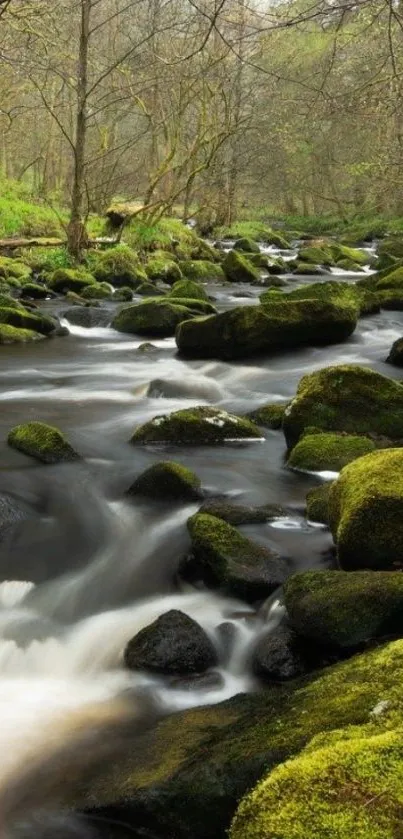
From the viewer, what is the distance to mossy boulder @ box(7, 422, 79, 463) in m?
5.94

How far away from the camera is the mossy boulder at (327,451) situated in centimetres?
569

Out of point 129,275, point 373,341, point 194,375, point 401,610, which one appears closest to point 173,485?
point 401,610

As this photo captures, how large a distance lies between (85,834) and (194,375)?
268 inches

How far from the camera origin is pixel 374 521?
3744mm

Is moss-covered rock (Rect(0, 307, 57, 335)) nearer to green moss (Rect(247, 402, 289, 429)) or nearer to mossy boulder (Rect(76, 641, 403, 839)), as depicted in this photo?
green moss (Rect(247, 402, 289, 429))

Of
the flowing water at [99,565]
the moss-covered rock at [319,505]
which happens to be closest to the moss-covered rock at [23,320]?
the flowing water at [99,565]

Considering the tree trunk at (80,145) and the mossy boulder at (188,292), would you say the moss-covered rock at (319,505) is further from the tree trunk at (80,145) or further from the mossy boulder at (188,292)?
the tree trunk at (80,145)

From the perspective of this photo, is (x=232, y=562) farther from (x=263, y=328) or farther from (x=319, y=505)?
(x=263, y=328)

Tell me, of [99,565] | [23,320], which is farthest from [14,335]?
[99,565]

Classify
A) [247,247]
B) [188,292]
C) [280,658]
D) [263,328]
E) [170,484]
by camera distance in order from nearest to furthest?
[280,658] → [170,484] → [263,328] → [188,292] → [247,247]

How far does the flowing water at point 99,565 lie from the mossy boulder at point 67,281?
21.9 ft

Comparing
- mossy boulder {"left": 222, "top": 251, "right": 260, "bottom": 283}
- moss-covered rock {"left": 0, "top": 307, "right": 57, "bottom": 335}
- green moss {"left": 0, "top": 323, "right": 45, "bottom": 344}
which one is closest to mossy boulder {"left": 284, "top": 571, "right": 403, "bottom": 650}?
green moss {"left": 0, "top": 323, "right": 45, "bottom": 344}

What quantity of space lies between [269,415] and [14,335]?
16.1 feet

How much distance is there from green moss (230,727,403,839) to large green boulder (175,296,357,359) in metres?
7.42
